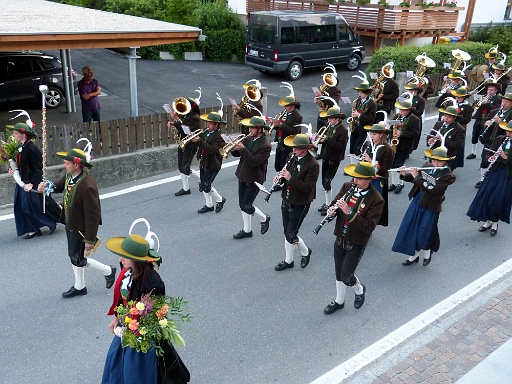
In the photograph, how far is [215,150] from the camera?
332 inches

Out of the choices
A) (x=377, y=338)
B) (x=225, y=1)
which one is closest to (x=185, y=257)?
(x=377, y=338)

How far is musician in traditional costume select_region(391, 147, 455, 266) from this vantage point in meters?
7.04

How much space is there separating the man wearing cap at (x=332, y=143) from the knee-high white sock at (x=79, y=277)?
438 centimetres

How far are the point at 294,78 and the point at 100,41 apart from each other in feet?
35.1

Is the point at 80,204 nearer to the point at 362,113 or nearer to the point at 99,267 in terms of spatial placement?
the point at 99,267

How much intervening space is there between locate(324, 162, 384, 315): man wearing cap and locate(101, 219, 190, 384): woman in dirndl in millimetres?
2277

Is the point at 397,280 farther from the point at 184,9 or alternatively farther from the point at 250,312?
the point at 184,9

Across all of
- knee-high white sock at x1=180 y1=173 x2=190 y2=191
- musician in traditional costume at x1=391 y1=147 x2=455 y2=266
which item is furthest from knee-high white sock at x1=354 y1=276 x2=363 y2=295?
knee-high white sock at x1=180 y1=173 x2=190 y2=191

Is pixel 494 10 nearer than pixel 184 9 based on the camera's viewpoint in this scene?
No

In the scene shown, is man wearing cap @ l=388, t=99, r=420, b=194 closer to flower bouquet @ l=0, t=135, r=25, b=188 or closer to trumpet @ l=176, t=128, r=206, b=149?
trumpet @ l=176, t=128, r=206, b=149

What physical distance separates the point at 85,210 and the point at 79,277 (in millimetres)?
1009

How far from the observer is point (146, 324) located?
13.6 ft

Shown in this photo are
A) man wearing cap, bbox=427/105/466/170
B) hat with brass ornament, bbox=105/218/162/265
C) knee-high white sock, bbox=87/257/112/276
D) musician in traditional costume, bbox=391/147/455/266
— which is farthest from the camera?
man wearing cap, bbox=427/105/466/170

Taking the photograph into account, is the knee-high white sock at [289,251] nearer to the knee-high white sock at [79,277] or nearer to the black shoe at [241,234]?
the black shoe at [241,234]
